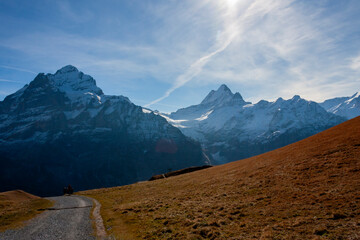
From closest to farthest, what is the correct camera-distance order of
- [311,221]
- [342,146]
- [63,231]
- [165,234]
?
[311,221]
[165,234]
[63,231]
[342,146]

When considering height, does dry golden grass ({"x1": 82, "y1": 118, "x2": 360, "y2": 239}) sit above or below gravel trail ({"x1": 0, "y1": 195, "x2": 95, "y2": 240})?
Result: below

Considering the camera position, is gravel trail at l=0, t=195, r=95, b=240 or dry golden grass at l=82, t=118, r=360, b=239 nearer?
dry golden grass at l=82, t=118, r=360, b=239

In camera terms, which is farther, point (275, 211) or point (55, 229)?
point (55, 229)

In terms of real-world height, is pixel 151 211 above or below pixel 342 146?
below

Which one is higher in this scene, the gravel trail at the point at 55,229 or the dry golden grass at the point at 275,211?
the gravel trail at the point at 55,229

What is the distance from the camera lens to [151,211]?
30.7 metres

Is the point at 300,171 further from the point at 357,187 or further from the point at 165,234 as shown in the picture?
the point at 165,234

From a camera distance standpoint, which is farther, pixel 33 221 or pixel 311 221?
pixel 33 221

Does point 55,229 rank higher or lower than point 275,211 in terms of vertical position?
higher

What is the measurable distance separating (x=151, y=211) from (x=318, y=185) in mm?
20730

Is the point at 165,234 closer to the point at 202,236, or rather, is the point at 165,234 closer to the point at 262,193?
the point at 202,236

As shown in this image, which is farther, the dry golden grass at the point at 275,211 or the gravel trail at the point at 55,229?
the gravel trail at the point at 55,229

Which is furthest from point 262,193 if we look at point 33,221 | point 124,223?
point 33,221

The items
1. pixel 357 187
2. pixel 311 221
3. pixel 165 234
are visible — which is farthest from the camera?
pixel 357 187
